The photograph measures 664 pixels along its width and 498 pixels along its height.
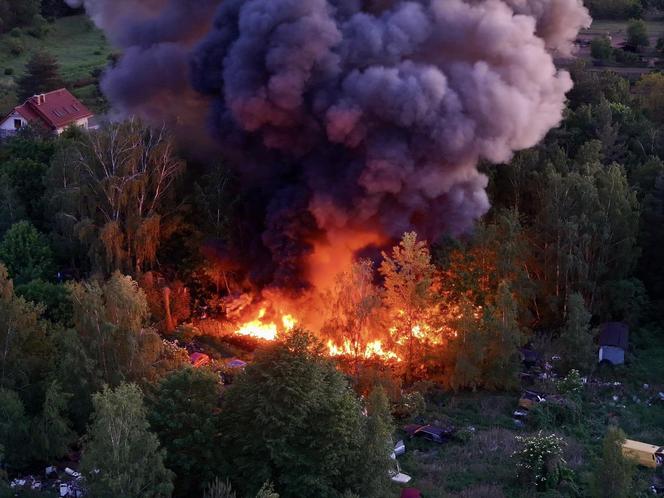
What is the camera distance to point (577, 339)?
114 feet

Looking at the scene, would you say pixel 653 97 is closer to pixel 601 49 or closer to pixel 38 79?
pixel 601 49

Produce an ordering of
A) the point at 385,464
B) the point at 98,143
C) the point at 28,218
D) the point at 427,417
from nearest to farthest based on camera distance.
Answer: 1. the point at 385,464
2. the point at 427,417
3. the point at 98,143
4. the point at 28,218

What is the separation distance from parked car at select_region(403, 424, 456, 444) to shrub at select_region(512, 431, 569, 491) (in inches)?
148

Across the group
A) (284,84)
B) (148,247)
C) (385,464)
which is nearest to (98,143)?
(148,247)

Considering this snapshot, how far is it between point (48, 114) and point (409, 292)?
37266 millimetres

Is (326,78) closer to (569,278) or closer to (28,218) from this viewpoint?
(569,278)

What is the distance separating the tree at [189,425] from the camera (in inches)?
992

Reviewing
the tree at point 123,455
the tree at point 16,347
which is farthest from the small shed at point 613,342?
the tree at point 16,347

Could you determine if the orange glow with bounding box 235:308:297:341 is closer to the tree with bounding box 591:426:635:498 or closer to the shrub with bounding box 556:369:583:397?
the shrub with bounding box 556:369:583:397

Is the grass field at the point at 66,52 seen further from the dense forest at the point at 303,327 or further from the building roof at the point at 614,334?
the building roof at the point at 614,334

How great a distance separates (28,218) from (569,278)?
28033 millimetres

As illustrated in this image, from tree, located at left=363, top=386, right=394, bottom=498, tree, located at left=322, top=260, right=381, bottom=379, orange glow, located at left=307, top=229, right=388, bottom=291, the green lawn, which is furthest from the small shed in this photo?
the green lawn

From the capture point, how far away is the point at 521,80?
133 ft

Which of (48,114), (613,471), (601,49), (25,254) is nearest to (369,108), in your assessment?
(25,254)
